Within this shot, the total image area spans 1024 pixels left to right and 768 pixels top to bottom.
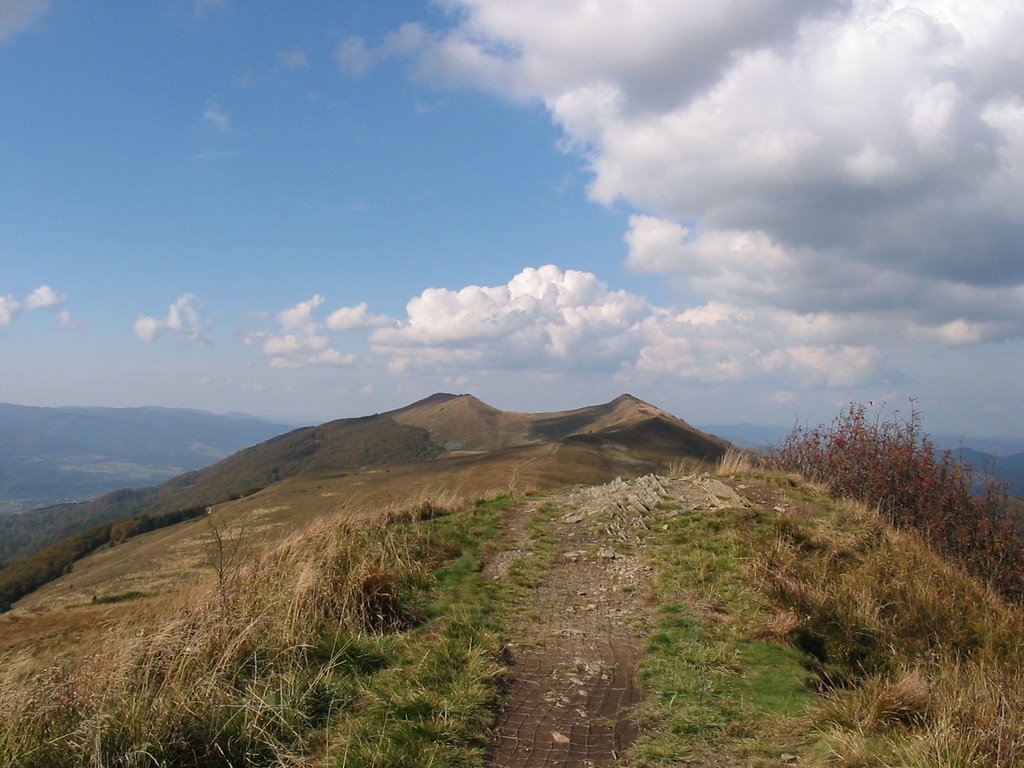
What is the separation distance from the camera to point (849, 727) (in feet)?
18.0

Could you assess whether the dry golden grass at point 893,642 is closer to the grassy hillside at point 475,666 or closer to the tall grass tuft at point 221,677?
the grassy hillside at point 475,666

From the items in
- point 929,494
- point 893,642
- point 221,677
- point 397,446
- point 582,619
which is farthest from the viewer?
point 397,446

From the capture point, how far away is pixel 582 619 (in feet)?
30.6

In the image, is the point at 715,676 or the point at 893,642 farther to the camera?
the point at 893,642

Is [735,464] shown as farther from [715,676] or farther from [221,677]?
[221,677]

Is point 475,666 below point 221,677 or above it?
below

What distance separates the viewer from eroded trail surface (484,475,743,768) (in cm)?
580

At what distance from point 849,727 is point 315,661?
512 centimetres

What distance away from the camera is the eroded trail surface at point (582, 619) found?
5.80 metres

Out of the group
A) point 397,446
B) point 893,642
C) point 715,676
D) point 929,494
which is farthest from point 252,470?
point 893,642

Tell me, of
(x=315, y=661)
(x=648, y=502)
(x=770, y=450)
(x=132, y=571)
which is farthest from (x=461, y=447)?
(x=315, y=661)

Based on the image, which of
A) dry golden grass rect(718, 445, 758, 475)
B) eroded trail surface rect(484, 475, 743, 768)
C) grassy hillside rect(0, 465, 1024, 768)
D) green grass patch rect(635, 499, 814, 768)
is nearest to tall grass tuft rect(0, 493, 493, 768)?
grassy hillside rect(0, 465, 1024, 768)

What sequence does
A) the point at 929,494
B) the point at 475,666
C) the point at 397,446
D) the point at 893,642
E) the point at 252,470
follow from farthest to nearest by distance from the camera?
the point at 252,470 → the point at 397,446 → the point at 929,494 → the point at 893,642 → the point at 475,666

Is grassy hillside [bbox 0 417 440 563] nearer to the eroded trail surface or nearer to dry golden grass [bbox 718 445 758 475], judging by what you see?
dry golden grass [bbox 718 445 758 475]
